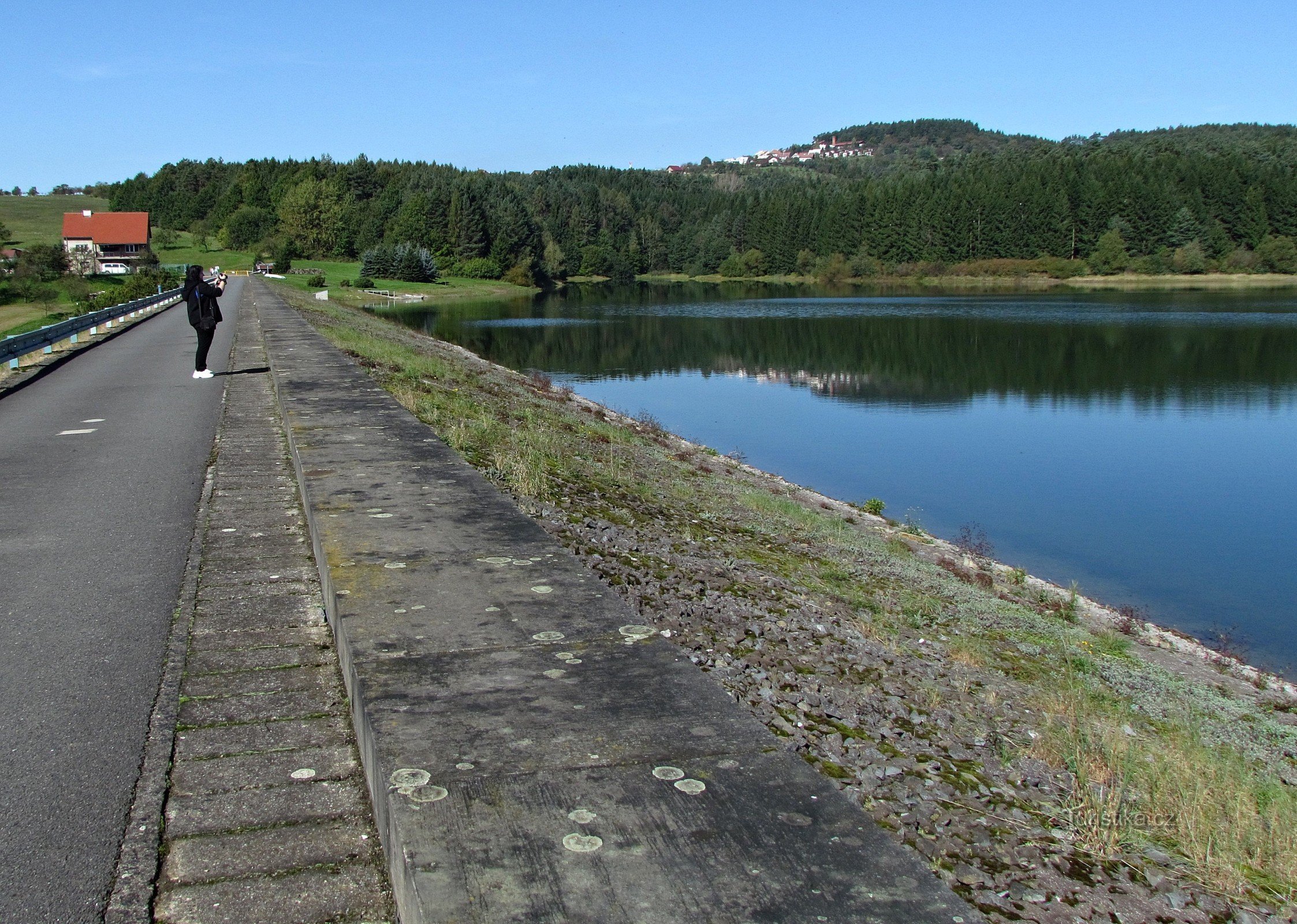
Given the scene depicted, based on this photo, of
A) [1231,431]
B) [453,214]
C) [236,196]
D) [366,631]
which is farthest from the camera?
[236,196]

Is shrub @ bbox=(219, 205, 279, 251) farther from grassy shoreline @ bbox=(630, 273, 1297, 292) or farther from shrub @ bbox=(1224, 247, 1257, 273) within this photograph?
shrub @ bbox=(1224, 247, 1257, 273)

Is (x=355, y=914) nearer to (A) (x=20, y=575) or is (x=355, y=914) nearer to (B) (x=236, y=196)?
(A) (x=20, y=575)

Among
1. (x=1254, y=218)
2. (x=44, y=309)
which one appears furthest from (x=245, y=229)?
(x=1254, y=218)

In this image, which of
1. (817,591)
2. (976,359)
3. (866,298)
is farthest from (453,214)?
(817,591)

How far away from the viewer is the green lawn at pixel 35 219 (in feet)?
461

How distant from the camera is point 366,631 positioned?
3.75m

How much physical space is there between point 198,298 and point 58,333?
10967 millimetres

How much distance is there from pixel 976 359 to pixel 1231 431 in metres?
16.0

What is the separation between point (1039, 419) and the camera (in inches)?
1156

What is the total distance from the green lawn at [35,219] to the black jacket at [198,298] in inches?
4680

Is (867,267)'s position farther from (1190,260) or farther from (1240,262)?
(1240,262)

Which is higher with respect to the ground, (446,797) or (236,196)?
(236,196)

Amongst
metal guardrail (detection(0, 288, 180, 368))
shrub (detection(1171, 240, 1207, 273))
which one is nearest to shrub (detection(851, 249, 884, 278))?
shrub (detection(1171, 240, 1207, 273))

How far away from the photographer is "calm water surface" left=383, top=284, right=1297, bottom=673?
16.4 meters
